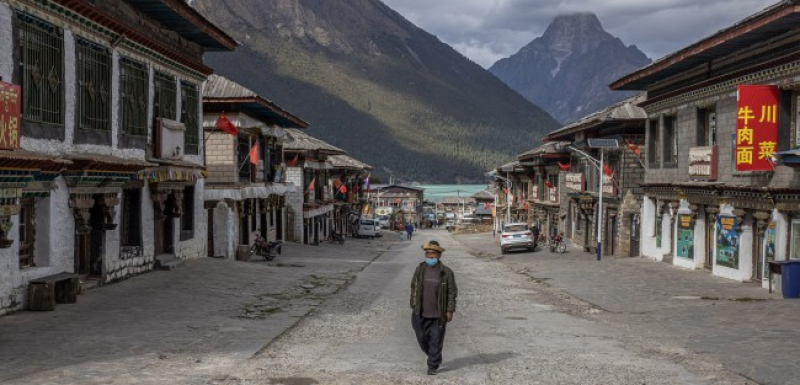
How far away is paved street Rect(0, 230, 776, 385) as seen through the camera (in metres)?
10.8

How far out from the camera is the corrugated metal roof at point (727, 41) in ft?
64.3

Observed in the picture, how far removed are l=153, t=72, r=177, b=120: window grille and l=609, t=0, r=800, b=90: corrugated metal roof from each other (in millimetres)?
15710

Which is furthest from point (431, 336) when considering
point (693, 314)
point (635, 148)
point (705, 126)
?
point (635, 148)

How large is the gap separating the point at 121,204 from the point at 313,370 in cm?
1171

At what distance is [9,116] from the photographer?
13586 mm

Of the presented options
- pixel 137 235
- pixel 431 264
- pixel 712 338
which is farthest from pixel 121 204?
pixel 712 338

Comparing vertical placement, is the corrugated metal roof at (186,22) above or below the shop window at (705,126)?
above

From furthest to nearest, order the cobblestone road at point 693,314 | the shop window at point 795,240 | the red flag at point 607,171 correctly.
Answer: the red flag at point 607,171 → the shop window at point 795,240 → the cobblestone road at point 693,314

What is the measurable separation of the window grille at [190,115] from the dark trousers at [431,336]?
15809mm

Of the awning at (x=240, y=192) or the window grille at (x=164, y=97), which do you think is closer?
the window grille at (x=164, y=97)

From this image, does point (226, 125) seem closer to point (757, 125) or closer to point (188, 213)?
point (188, 213)

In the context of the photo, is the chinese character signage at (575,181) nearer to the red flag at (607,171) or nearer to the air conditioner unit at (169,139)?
the red flag at (607,171)

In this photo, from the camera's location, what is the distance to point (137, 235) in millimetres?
21891

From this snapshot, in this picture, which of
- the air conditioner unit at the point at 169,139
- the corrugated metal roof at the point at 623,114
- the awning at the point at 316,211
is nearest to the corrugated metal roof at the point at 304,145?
the awning at the point at 316,211
